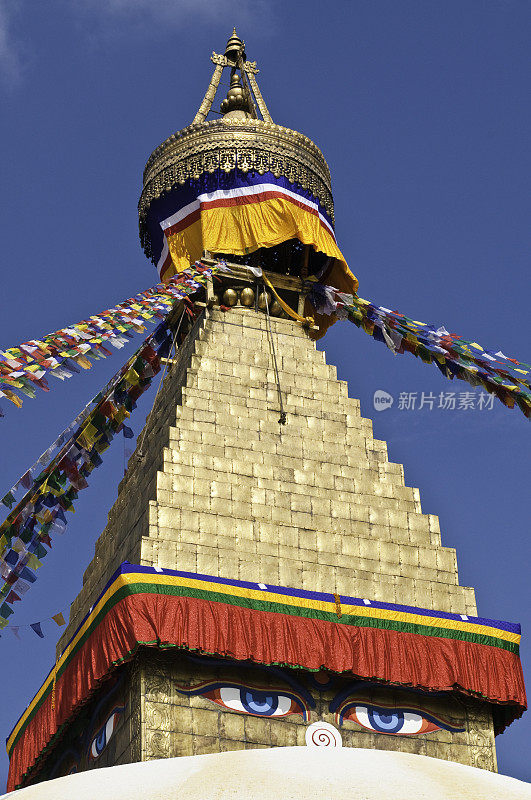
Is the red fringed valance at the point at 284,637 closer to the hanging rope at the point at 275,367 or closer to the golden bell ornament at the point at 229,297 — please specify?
the hanging rope at the point at 275,367

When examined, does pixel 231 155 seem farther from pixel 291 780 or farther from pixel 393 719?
pixel 291 780

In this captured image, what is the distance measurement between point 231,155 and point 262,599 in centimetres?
879

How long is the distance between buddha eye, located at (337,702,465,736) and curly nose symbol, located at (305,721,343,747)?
19 centimetres

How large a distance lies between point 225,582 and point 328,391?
173 inches

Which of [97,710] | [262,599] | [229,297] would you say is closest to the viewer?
[262,599]

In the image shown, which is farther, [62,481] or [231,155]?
[231,155]

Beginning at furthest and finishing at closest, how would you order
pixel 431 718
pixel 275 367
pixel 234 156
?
pixel 234 156
pixel 275 367
pixel 431 718

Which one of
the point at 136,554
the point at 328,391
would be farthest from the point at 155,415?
the point at 136,554

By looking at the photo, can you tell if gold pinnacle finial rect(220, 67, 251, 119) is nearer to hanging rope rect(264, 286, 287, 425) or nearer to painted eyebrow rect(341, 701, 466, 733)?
hanging rope rect(264, 286, 287, 425)

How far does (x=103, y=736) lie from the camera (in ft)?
52.4

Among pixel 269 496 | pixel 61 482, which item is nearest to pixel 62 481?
pixel 61 482

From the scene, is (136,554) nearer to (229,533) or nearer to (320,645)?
(229,533)

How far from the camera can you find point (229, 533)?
1648cm

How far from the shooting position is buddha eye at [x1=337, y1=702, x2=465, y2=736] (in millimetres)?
15828
